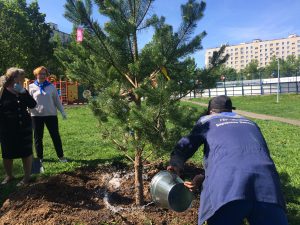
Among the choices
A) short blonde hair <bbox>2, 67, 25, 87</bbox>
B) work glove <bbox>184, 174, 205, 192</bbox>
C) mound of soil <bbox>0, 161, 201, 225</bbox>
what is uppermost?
short blonde hair <bbox>2, 67, 25, 87</bbox>

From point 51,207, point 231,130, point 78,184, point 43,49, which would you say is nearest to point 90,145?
point 78,184

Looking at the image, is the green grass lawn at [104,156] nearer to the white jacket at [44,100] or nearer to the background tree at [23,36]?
the white jacket at [44,100]

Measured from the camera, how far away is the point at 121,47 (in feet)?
13.2

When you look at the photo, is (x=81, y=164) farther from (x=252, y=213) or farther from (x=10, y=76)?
(x=252, y=213)

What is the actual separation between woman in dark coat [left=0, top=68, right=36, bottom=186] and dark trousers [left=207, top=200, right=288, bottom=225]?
3.36 meters

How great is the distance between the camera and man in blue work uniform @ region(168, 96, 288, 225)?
250 cm

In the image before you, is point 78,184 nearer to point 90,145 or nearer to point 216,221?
point 216,221

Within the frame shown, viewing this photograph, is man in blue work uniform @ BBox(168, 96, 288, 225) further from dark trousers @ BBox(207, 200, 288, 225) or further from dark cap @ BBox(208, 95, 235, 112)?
dark cap @ BBox(208, 95, 235, 112)

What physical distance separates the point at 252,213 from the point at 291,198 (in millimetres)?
2478

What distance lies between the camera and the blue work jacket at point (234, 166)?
2523mm

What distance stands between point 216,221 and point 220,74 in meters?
2.07

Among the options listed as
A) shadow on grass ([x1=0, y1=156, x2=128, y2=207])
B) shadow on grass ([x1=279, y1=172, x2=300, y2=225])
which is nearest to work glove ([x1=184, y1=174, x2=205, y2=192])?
shadow on grass ([x1=279, y1=172, x2=300, y2=225])

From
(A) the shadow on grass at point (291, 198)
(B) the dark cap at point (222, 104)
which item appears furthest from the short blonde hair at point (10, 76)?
(A) the shadow on grass at point (291, 198)

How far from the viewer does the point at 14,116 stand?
16.6 feet
